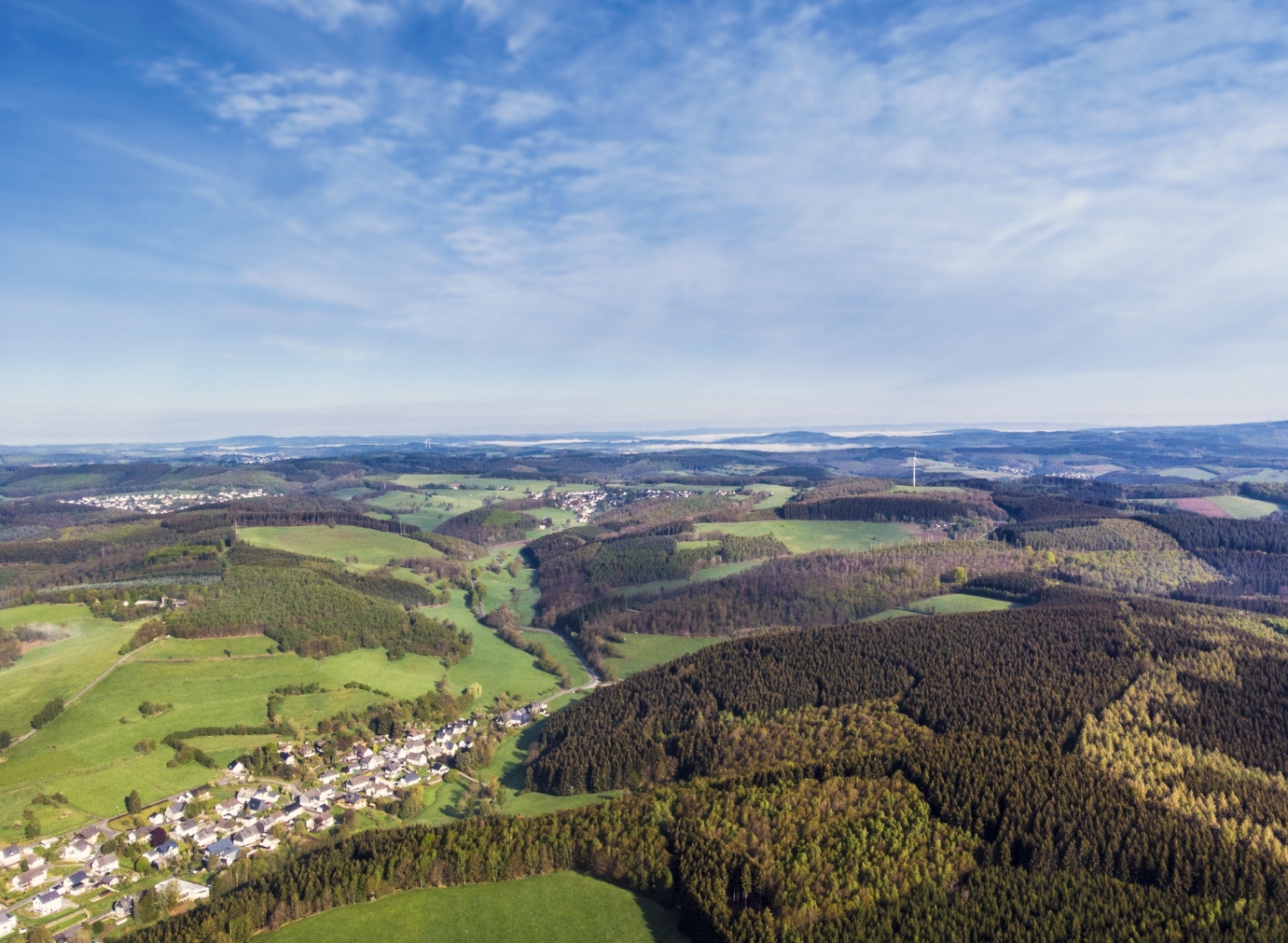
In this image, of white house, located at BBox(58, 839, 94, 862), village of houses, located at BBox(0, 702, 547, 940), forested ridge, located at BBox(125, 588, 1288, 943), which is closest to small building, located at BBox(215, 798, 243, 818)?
village of houses, located at BBox(0, 702, 547, 940)

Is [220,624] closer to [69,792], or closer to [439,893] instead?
[69,792]

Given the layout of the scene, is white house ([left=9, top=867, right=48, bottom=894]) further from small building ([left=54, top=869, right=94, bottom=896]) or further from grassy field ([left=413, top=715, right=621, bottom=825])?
grassy field ([left=413, top=715, right=621, bottom=825])

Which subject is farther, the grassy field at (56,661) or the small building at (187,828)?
the grassy field at (56,661)

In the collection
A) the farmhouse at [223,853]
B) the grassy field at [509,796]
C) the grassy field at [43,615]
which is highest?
the grassy field at [43,615]

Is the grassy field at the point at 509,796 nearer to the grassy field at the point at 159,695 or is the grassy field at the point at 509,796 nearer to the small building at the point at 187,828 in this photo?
the small building at the point at 187,828

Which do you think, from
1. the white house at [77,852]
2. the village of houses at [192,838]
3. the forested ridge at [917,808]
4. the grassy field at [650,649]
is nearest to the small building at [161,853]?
the village of houses at [192,838]

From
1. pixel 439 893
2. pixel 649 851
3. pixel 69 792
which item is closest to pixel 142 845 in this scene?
pixel 69 792

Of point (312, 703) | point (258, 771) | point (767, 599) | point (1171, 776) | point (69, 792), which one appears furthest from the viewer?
point (767, 599)
